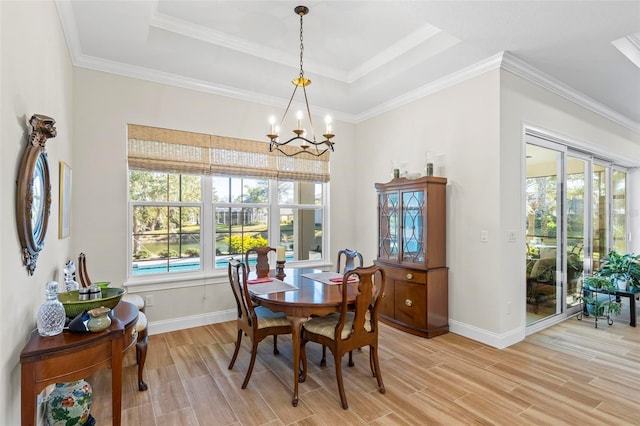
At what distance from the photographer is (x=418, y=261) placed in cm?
378

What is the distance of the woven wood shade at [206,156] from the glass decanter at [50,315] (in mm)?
2281

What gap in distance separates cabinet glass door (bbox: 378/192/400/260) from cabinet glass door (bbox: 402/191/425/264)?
0.40 ft

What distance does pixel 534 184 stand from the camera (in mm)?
3916

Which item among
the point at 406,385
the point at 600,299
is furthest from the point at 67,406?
the point at 600,299

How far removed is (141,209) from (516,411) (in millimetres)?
3969

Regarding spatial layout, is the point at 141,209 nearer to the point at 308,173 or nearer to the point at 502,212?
the point at 308,173

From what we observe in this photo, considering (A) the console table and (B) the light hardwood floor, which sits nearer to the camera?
(A) the console table

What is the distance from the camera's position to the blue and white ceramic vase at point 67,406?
1.93m

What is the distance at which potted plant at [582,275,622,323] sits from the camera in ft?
13.6

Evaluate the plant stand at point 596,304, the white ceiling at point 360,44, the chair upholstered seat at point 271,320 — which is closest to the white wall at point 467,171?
the white ceiling at point 360,44

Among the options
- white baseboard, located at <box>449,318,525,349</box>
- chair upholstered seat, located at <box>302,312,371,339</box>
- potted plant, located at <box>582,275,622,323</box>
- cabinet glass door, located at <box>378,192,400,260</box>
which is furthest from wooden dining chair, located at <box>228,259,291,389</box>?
potted plant, located at <box>582,275,622,323</box>

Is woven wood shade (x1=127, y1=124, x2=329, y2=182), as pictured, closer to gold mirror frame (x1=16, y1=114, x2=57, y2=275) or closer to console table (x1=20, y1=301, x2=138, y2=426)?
gold mirror frame (x1=16, y1=114, x2=57, y2=275)

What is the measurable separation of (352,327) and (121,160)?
298 cm

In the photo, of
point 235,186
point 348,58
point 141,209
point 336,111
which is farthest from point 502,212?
point 141,209
